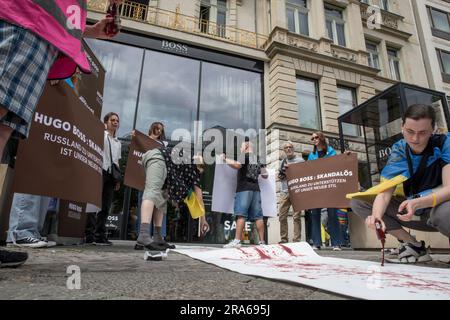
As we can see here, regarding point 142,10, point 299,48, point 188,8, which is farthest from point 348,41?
point 142,10

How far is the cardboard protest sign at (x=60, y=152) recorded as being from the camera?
2.41 metres

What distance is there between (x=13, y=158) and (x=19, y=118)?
5.39 feet

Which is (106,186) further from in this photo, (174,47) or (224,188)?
(174,47)

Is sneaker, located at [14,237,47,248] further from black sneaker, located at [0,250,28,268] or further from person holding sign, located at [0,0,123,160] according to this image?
person holding sign, located at [0,0,123,160]

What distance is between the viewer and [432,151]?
207 centimetres

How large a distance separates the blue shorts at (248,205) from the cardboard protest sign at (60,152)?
1.90 meters

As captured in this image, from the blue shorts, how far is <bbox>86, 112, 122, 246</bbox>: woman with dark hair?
1686 millimetres

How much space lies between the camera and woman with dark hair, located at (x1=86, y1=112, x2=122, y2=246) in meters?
3.89

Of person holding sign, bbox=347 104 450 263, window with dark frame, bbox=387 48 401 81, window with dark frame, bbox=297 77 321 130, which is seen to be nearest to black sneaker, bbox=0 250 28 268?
person holding sign, bbox=347 104 450 263

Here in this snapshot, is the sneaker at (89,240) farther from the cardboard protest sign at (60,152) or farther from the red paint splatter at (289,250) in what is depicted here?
the red paint splatter at (289,250)

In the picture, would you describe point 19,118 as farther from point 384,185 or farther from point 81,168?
point 384,185

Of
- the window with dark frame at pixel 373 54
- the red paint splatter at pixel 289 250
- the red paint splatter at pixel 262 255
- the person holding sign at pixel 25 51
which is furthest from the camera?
the window with dark frame at pixel 373 54

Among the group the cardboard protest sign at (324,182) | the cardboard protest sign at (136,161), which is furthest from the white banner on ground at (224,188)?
the cardboard protest sign at (136,161)

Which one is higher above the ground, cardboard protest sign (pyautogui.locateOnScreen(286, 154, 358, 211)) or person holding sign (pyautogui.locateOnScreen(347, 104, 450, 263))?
cardboard protest sign (pyautogui.locateOnScreen(286, 154, 358, 211))
